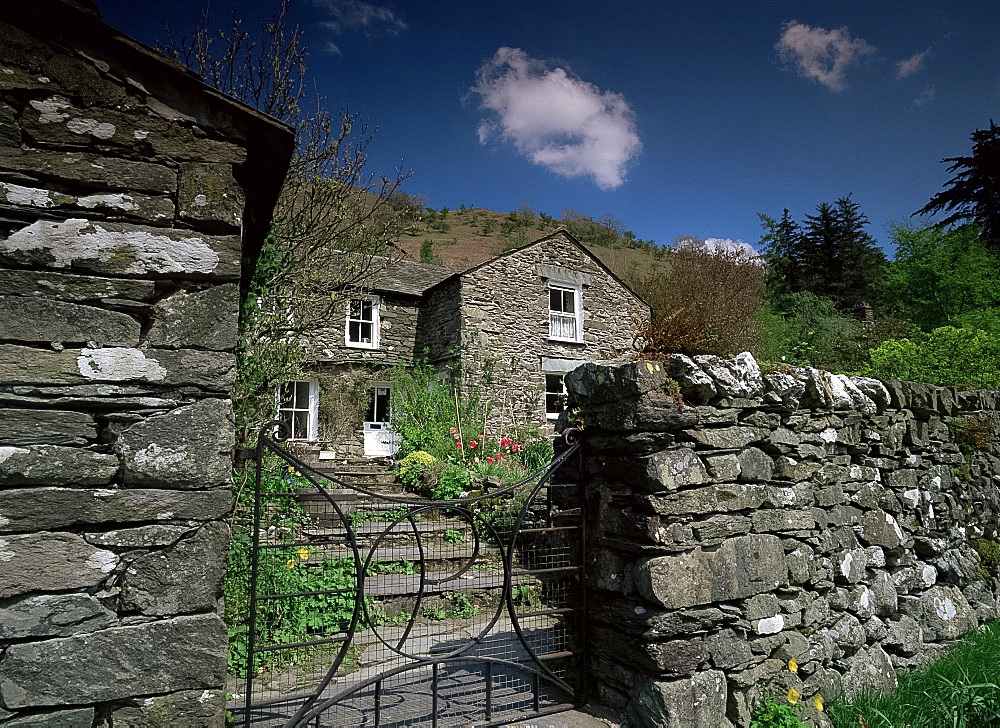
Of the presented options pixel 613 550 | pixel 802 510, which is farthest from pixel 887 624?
pixel 613 550

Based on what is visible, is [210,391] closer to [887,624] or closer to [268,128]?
[268,128]

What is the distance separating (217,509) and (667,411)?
8.01ft

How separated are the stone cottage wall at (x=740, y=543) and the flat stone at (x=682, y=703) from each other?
0.4 inches

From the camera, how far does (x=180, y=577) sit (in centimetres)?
218

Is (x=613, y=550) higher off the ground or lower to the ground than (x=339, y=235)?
lower

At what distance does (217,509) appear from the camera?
227 cm

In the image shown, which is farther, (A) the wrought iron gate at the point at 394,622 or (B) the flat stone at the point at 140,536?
(A) the wrought iron gate at the point at 394,622

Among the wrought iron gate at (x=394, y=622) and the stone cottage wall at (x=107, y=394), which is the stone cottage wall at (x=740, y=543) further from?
the stone cottage wall at (x=107, y=394)

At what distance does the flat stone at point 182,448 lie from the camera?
2.16 m

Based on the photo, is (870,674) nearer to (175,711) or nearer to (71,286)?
(175,711)

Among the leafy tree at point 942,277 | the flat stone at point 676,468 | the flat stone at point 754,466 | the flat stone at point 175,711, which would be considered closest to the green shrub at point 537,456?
the flat stone at point 754,466

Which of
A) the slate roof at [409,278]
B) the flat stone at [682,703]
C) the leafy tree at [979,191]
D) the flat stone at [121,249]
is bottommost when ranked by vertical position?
the flat stone at [682,703]

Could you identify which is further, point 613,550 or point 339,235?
point 339,235

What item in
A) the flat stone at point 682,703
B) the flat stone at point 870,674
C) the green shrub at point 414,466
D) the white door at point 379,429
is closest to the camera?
the flat stone at point 682,703
